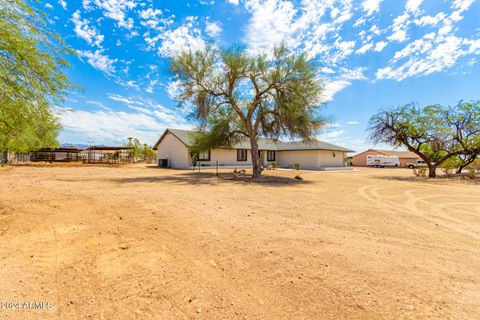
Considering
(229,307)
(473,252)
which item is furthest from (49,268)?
(473,252)

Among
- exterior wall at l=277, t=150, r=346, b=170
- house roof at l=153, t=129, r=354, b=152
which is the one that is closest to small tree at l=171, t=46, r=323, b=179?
house roof at l=153, t=129, r=354, b=152

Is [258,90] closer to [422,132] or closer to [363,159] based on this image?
[422,132]

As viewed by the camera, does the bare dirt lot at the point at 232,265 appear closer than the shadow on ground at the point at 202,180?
Yes

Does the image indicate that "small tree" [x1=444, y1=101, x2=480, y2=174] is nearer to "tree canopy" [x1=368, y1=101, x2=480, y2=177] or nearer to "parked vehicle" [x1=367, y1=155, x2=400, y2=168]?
"tree canopy" [x1=368, y1=101, x2=480, y2=177]

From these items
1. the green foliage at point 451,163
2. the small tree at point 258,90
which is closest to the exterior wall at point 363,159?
the green foliage at point 451,163

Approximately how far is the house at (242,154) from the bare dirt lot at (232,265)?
1934 centimetres

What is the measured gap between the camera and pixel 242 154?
101ft

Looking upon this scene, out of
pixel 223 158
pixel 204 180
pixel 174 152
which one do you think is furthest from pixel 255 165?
pixel 174 152

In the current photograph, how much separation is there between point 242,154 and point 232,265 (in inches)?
1085

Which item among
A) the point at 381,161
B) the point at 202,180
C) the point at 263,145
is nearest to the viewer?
the point at 202,180

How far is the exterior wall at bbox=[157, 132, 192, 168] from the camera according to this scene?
26391 millimetres

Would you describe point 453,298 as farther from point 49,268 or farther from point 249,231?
point 49,268

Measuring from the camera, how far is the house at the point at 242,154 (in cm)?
2711

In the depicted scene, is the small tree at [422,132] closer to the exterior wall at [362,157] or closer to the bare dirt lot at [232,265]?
the bare dirt lot at [232,265]
